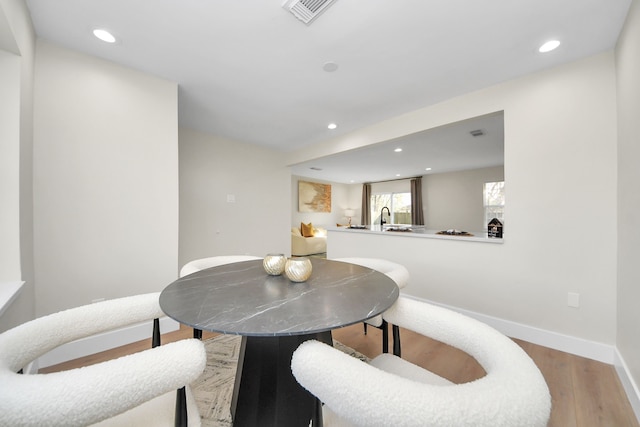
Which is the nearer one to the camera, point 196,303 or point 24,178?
point 196,303

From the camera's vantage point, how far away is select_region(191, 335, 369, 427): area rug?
1336 millimetres

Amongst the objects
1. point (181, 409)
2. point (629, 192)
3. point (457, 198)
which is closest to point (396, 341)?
point (181, 409)

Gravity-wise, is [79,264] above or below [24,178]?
below

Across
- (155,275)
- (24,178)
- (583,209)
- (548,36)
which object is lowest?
(155,275)

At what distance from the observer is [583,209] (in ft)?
6.08

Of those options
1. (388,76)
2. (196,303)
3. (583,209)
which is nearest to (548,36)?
(388,76)

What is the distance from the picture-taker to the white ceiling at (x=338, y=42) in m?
1.42

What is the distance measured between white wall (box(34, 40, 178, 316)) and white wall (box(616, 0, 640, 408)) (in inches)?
128

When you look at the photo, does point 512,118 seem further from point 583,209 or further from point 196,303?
point 196,303

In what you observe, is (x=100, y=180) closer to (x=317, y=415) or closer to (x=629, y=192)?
(x=317, y=415)

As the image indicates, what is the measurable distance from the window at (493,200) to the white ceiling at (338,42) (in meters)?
4.93

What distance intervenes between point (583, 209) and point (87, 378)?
2860 millimetres

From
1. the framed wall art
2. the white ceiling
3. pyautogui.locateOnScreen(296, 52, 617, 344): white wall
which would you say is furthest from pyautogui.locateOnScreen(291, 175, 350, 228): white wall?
pyautogui.locateOnScreen(296, 52, 617, 344): white wall

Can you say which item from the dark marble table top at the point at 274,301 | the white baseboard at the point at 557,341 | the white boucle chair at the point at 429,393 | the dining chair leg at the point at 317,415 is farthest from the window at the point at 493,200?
the dining chair leg at the point at 317,415
